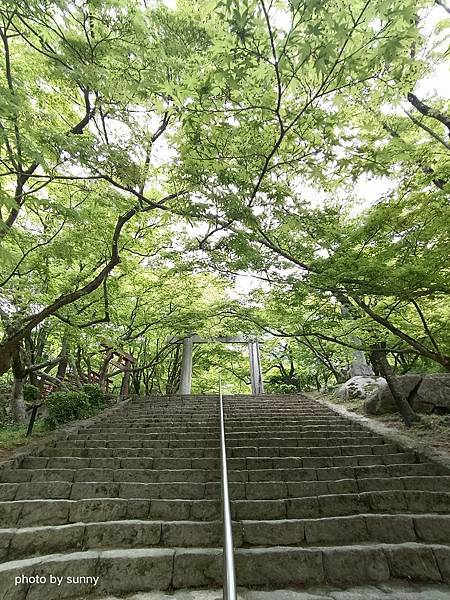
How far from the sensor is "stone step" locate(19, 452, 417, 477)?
4.20 meters

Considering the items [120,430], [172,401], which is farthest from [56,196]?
[172,401]

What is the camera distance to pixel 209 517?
3062 mm

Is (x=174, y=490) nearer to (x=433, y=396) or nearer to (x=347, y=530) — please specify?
(x=347, y=530)

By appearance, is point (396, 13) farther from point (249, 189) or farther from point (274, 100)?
point (249, 189)

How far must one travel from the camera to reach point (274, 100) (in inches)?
120

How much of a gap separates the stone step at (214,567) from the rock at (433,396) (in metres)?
5.47

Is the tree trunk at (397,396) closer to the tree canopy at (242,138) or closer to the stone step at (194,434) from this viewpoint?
the tree canopy at (242,138)

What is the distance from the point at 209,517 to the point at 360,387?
8.23 metres

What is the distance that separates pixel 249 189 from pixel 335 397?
900 centimetres

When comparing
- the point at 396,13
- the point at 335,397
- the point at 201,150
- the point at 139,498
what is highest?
the point at 201,150

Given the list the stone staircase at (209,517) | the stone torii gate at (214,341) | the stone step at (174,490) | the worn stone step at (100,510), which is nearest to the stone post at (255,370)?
the stone torii gate at (214,341)

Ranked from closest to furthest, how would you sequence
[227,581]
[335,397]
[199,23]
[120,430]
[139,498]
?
[227,581]
[139,498]
[199,23]
[120,430]
[335,397]

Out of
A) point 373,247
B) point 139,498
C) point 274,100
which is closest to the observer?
point 274,100

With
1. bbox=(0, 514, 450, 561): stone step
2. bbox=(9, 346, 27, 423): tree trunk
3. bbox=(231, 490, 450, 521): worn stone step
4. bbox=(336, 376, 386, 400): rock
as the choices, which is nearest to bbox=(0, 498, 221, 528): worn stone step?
bbox=(0, 514, 450, 561): stone step
